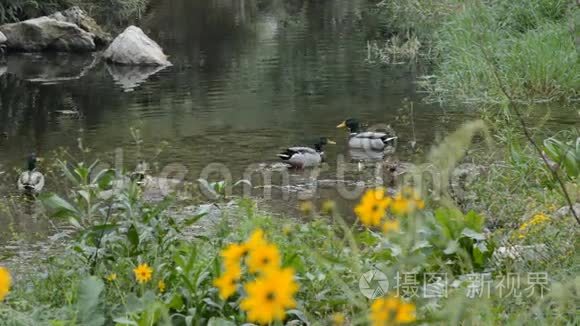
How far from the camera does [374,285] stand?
9.90 feet

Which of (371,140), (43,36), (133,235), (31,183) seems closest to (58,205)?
(133,235)

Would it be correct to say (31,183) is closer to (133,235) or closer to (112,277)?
(133,235)

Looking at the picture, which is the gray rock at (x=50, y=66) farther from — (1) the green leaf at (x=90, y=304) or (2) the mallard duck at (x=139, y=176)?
(1) the green leaf at (x=90, y=304)

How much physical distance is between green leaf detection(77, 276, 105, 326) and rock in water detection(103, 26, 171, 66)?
14.4 meters

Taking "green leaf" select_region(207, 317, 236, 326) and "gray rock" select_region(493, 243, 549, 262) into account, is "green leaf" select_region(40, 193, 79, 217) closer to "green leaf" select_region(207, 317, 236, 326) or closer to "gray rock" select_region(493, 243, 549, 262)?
"green leaf" select_region(207, 317, 236, 326)

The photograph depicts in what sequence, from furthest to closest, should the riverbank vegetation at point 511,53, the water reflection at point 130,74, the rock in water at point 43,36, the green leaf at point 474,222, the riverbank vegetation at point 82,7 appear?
1. the riverbank vegetation at point 82,7
2. the rock in water at point 43,36
3. the water reflection at point 130,74
4. the riverbank vegetation at point 511,53
5. the green leaf at point 474,222

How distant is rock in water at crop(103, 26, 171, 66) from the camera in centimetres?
1752

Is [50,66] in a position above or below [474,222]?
below

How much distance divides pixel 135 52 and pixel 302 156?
9.47 meters

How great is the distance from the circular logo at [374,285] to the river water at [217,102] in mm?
3798

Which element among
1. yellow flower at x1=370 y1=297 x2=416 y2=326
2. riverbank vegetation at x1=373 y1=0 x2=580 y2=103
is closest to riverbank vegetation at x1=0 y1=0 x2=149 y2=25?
riverbank vegetation at x1=373 y1=0 x2=580 y2=103

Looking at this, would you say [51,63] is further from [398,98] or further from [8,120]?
[398,98]

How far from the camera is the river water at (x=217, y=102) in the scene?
10.1m

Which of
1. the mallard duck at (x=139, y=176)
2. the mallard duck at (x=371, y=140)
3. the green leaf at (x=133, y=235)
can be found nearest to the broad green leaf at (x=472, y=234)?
the green leaf at (x=133, y=235)
